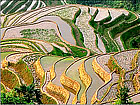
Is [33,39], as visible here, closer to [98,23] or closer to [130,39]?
[98,23]

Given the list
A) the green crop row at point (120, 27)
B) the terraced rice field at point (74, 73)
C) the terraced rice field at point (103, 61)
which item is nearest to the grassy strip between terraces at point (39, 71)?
the terraced rice field at point (74, 73)

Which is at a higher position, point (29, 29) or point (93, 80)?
point (29, 29)

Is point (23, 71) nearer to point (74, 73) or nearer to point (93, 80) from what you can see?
point (74, 73)

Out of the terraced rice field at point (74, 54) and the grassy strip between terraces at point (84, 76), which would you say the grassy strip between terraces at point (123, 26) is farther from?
the grassy strip between terraces at point (84, 76)

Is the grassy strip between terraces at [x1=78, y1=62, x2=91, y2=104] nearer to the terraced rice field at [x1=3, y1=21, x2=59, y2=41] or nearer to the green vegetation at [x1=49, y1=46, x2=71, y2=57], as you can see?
the green vegetation at [x1=49, y1=46, x2=71, y2=57]

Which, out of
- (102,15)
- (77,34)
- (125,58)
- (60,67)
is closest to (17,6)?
(102,15)

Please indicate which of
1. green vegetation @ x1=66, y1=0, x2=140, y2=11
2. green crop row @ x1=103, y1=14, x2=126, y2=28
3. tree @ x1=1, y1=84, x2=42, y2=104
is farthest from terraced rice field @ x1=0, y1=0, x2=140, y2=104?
green vegetation @ x1=66, y1=0, x2=140, y2=11

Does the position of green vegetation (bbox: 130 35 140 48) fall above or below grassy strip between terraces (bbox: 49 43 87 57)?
below
